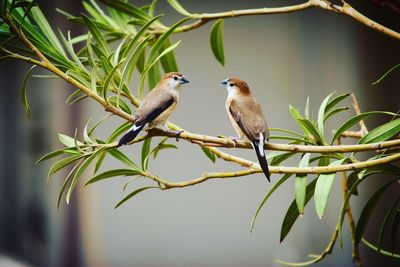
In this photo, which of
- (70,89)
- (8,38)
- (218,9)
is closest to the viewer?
(8,38)

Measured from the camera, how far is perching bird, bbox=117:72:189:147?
0.80 m

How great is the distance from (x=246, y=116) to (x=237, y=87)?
0.08 m

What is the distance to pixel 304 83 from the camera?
5.88 ft

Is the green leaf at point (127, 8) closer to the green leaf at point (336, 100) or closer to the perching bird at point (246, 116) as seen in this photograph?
the perching bird at point (246, 116)

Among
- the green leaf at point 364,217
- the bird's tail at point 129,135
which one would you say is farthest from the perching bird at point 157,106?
the green leaf at point 364,217

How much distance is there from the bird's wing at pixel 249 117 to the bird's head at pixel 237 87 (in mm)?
19

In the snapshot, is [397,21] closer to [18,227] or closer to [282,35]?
[282,35]

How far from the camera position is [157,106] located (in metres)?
0.87

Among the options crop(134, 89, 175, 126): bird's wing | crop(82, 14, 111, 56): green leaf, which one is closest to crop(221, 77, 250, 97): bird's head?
crop(134, 89, 175, 126): bird's wing

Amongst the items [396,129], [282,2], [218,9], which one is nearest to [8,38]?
[396,129]

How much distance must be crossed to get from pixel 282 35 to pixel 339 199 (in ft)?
1.80

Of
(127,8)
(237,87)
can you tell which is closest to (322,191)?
(237,87)

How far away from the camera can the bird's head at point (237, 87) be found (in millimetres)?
964

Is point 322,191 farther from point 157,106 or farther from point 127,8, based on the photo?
point 127,8
